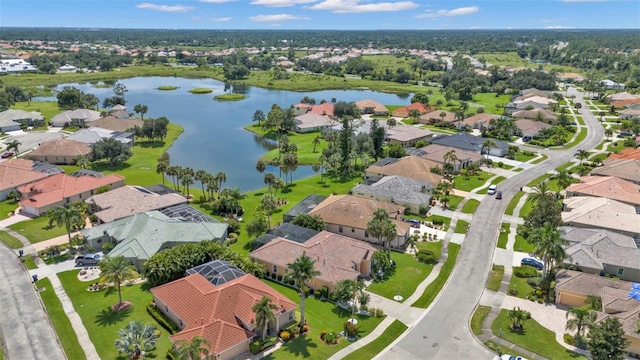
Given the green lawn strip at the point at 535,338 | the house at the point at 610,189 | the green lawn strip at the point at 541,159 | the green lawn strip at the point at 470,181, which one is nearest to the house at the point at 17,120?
the green lawn strip at the point at 470,181

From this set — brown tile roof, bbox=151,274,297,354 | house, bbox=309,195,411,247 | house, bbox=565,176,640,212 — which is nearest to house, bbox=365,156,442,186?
house, bbox=309,195,411,247

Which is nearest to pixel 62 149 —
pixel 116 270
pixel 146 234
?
pixel 146 234

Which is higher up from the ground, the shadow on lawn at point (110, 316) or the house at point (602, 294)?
the house at point (602, 294)

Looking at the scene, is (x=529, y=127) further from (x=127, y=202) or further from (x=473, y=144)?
(x=127, y=202)

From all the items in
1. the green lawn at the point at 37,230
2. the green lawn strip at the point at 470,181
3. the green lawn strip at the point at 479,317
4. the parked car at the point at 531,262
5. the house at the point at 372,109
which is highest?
the house at the point at 372,109

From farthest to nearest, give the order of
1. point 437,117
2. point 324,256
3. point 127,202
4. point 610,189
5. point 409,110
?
1. point 409,110
2. point 437,117
3. point 610,189
4. point 127,202
5. point 324,256

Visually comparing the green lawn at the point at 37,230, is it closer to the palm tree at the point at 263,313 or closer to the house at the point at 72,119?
the palm tree at the point at 263,313
